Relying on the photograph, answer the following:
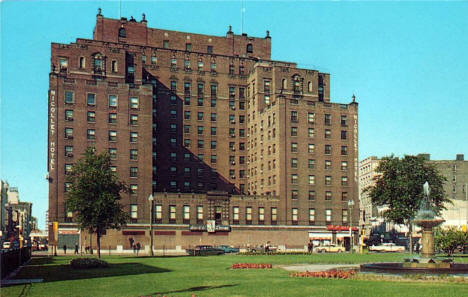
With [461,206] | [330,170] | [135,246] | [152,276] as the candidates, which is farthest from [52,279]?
[461,206]

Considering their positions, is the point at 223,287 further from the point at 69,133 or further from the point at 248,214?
the point at 248,214

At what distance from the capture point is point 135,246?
8931 cm

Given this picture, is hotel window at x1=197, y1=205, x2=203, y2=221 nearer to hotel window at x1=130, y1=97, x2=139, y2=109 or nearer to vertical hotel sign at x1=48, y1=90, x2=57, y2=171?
hotel window at x1=130, y1=97, x2=139, y2=109

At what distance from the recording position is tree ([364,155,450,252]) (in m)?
83.0

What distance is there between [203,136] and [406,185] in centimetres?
4598

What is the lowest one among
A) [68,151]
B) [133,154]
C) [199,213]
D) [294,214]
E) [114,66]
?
[294,214]

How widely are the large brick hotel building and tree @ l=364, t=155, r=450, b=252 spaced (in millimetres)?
9070

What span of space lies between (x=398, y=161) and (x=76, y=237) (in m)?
49.9

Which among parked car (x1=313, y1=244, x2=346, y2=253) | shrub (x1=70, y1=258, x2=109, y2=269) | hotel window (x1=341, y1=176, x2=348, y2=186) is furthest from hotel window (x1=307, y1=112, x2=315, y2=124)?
shrub (x1=70, y1=258, x2=109, y2=269)

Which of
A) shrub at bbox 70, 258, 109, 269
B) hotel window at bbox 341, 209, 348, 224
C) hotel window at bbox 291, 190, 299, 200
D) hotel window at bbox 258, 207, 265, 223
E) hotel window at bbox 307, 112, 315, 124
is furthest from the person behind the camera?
hotel window at bbox 341, 209, 348, 224

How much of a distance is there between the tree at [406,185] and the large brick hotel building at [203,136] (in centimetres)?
907

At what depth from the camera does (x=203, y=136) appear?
11688cm

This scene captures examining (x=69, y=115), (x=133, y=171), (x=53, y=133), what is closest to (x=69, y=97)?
(x=69, y=115)

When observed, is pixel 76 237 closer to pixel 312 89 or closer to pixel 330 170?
pixel 330 170
